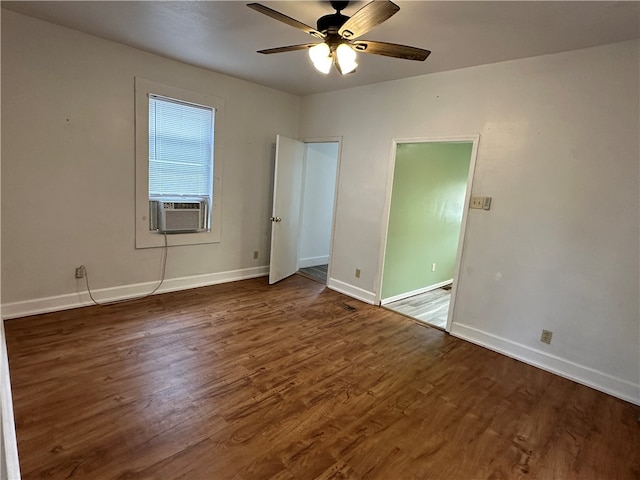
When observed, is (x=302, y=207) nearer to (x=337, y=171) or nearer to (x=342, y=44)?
(x=337, y=171)

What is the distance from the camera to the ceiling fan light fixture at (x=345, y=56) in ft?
7.04

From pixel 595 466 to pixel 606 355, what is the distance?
1.04 meters

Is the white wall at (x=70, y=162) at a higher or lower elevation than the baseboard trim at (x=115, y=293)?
higher

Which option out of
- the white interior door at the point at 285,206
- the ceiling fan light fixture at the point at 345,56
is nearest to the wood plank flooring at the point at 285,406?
the white interior door at the point at 285,206

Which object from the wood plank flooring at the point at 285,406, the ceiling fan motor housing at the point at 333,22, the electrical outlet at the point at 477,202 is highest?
the ceiling fan motor housing at the point at 333,22

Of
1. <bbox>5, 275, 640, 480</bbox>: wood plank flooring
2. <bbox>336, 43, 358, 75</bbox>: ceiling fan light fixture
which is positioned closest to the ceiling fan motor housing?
<bbox>336, 43, 358, 75</bbox>: ceiling fan light fixture

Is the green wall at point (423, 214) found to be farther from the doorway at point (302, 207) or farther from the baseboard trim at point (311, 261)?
the baseboard trim at point (311, 261)

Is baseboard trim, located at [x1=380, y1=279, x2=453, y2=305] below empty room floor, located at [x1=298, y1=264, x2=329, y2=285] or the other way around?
the other way around

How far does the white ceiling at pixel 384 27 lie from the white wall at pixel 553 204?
0.21 metres

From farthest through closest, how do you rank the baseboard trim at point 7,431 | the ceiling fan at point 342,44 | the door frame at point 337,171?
1. the door frame at point 337,171
2. the ceiling fan at point 342,44
3. the baseboard trim at point 7,431

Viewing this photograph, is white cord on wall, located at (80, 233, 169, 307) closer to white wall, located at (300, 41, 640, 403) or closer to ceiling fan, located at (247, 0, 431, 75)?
ceiling fan, located at (247, 0, 431, 75)

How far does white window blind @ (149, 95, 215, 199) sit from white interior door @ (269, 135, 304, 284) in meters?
0.85

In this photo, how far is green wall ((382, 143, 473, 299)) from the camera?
4.02 meters

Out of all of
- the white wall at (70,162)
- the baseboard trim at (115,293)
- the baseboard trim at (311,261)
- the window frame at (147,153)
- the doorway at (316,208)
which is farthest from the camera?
the baseboard trim at (311,261)
